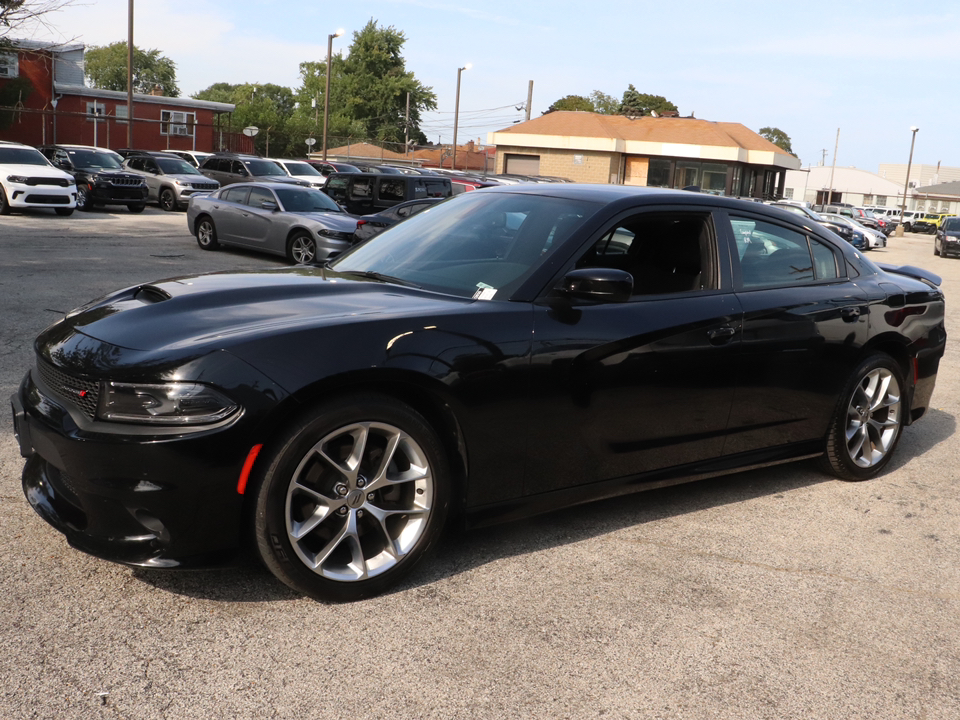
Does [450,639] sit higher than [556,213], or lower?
lower

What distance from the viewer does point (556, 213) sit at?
427 centimetres

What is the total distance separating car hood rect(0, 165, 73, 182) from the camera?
836 inches

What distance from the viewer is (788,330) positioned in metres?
4.63

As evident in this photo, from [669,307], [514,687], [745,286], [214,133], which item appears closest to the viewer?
[514,687]

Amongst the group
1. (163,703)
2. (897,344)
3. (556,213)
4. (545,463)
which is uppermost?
(556,213)

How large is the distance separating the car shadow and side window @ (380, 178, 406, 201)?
16.7 metres

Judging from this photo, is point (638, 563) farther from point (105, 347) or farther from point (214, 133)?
point (214, 133)

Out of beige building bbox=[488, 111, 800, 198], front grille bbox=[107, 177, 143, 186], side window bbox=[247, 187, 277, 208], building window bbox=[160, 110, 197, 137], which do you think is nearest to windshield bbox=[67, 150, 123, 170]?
front grille bbox=[107, 177, 143, 186]

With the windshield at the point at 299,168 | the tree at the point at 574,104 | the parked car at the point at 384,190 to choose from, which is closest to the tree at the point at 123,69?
the tree at the point at 574,104

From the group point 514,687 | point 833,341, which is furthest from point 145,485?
point 833,341

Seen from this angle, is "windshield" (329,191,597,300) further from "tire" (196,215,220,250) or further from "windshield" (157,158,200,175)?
"windshield" (157,158,200,175)

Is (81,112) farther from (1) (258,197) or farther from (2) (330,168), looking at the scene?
(1) (258,197)

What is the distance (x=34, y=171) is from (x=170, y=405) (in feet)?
69.1

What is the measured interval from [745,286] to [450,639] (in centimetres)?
235
